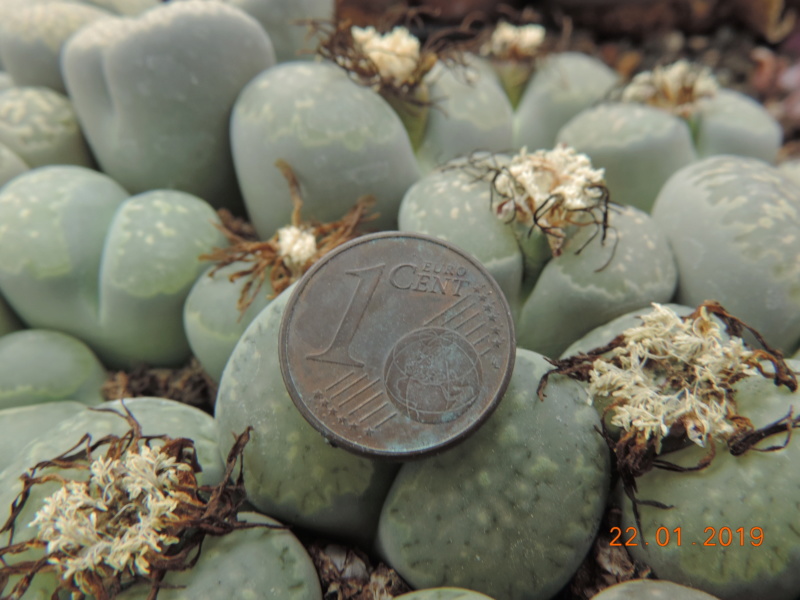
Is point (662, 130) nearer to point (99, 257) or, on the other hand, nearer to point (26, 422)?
point (99, 257)

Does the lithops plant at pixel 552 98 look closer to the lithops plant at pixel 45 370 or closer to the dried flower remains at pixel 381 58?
the dried flower remains at pixel 381 58

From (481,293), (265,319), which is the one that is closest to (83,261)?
(265,319)

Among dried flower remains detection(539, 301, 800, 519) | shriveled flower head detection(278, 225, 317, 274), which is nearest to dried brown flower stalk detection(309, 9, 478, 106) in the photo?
shriveled flower head detection(278, 225, 317, 274)

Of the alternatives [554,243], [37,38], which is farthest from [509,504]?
[37,38]

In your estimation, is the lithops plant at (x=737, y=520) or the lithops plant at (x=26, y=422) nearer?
the lithops plant at (x=737, y=520)

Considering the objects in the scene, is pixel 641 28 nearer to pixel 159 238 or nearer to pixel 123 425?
pixel 159 238

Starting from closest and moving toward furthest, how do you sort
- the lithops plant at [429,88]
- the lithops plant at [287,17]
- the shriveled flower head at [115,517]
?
the shriveled flower head at [115,517]
the lithops plant at [429,88]
the lithops plant at [287,17]

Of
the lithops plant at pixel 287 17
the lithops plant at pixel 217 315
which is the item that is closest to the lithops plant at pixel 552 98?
the lithops plant at pixel 287 17
